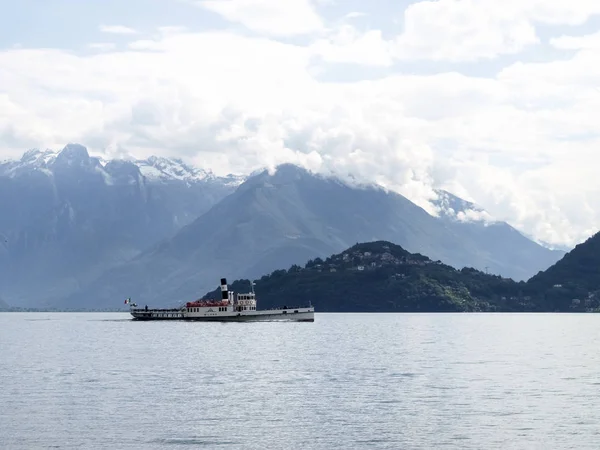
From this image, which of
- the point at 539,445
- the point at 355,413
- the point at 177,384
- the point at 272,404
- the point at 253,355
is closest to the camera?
the point at 539,445

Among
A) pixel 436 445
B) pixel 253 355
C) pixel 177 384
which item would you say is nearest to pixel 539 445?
pixel 436 445

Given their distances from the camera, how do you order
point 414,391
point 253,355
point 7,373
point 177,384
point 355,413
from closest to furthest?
point 355,413
point 414,391
point 177,384
point 7,373
point 253,355

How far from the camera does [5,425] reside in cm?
9581

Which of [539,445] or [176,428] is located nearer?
[539,445]

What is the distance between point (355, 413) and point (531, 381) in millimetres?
42352

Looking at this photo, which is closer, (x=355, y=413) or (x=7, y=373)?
(x=355, y=413)

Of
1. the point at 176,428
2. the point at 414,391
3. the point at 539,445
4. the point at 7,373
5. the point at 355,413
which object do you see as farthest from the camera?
the point at 7,373

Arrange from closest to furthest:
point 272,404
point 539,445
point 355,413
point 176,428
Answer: point 539,445, point 176,428, point 355,413, point 272,404

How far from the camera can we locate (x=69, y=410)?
106m

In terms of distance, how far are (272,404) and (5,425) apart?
3025 centimetres

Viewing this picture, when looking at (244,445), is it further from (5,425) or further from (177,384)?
(177,384)

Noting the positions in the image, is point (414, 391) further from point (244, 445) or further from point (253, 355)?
point (253, 355)

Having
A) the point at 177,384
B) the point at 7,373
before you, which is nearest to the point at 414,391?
the point at 177,384

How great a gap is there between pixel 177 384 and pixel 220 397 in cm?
1784
